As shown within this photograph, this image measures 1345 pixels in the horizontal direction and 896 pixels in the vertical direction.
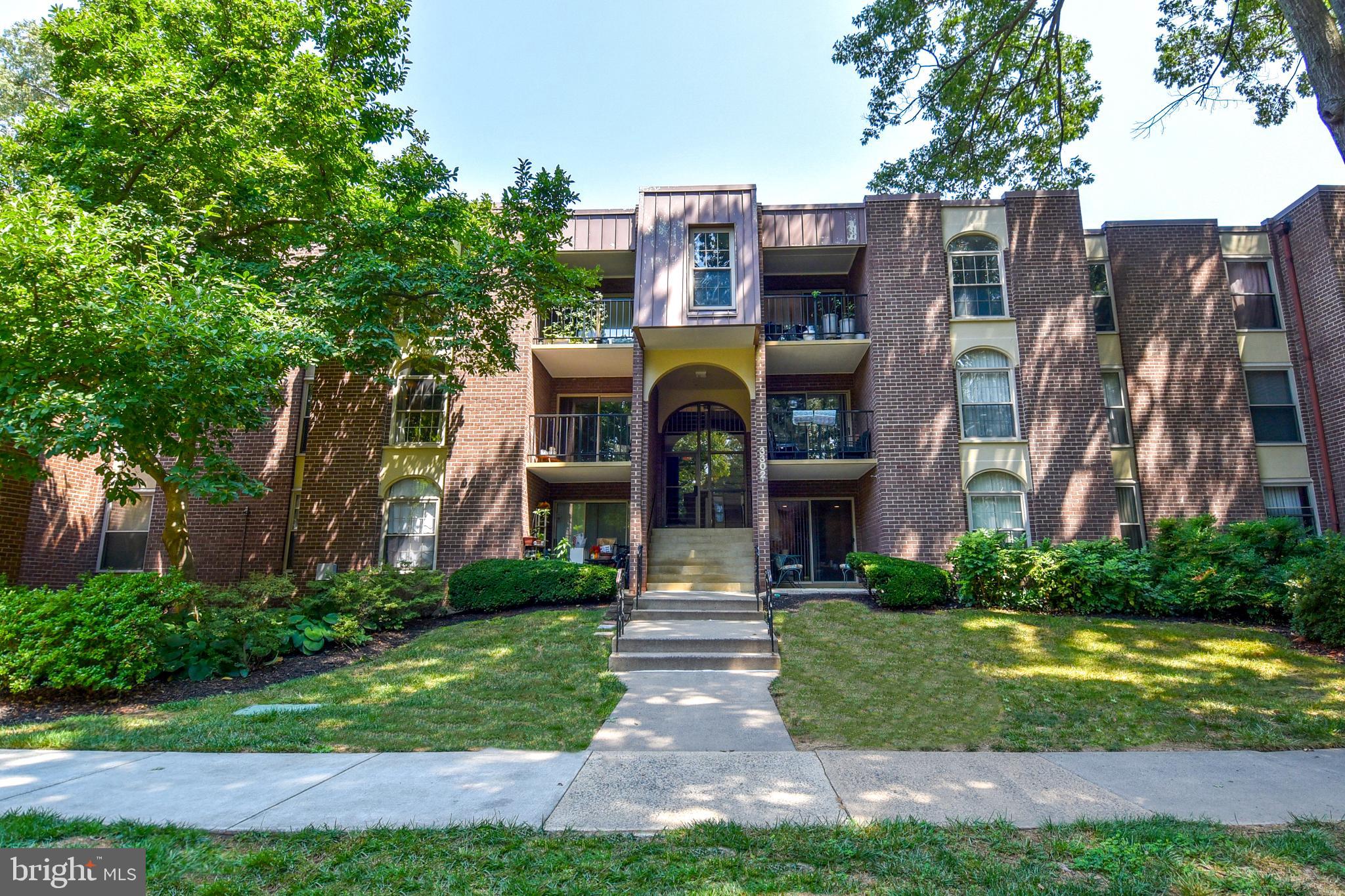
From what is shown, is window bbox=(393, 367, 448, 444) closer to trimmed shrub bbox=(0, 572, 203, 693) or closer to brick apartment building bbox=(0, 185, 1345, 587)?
brick apartment building bbox=(0, 185, 1345, 587)

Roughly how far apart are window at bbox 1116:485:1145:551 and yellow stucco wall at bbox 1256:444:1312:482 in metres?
2.78

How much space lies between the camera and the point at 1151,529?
13.7 meters

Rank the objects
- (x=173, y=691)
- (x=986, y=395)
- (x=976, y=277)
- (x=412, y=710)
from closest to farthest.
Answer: (x=412, y=710), (x=173, y=691), (x=986, y=395), (x=976, y=277)

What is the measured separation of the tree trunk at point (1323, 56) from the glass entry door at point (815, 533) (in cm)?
1103

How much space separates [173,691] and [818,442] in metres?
12.4

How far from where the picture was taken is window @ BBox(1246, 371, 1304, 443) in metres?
14.7

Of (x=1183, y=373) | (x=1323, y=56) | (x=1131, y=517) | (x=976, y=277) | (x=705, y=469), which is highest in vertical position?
(x=976, y=277)

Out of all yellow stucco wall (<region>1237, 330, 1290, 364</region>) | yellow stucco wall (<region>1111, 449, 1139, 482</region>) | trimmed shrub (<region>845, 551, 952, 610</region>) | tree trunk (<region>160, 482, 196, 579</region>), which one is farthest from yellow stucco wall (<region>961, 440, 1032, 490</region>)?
tree trunk (<region>160, 482, 196, 579</region>)

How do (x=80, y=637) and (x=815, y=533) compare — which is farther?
(x=815, y=533)

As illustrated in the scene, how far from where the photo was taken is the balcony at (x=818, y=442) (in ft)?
47.6

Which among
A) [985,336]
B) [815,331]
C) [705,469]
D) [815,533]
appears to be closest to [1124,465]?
[985,336]

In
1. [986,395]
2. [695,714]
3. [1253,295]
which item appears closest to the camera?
[695,714]

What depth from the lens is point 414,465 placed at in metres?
14.5

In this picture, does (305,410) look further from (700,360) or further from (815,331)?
(815,331)
